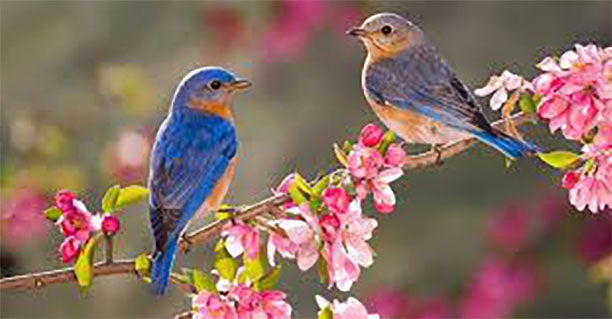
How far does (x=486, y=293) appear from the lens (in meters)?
7.70

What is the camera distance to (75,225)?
316 centimetres

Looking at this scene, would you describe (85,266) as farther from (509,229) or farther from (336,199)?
(509,229)

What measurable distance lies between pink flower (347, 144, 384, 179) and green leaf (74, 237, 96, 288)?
1.92 ft

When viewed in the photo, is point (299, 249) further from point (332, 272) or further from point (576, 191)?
point (576, 191)

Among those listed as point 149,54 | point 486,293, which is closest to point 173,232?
point 486,293

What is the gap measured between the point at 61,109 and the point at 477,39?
252 centimetres

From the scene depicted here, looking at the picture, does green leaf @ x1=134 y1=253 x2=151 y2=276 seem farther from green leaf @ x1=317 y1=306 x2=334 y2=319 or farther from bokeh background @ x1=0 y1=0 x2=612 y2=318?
bokeh background @ x1=0 y1=0 x2=612 y2=318

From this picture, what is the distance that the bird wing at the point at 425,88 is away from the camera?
3971mm

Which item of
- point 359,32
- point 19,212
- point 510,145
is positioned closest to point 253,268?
point 510,145

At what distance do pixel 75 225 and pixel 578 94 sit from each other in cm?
114

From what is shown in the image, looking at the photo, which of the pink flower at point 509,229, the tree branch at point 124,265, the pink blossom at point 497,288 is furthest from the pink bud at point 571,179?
the pink flower at point 509,229

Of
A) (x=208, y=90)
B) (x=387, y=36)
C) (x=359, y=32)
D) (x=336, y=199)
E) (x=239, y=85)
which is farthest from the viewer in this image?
(x=387, y=36)

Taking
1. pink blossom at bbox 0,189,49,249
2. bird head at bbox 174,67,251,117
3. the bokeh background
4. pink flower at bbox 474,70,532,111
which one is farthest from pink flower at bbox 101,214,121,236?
the bokeh background

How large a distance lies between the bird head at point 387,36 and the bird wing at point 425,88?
2.6 inches
